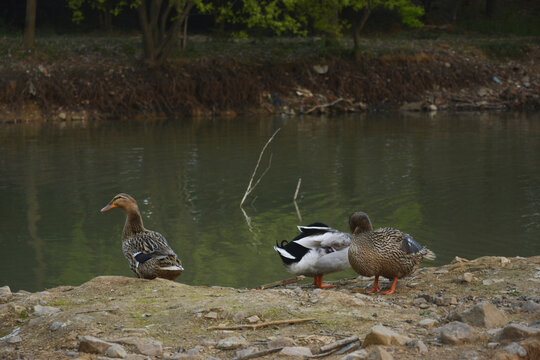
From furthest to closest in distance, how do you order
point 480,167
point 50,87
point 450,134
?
point 50,87
point 450,134
point 480,167

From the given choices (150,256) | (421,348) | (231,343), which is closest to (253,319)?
(231,343)

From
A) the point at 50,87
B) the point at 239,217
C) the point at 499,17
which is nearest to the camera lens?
the point at 239,217

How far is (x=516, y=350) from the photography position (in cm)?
491

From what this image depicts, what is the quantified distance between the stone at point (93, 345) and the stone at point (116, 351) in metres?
0.05

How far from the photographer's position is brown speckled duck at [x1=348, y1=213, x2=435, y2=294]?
7.77 metres

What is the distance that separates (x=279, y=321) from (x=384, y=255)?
2036mm

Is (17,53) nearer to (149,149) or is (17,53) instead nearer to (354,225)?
(149,149)

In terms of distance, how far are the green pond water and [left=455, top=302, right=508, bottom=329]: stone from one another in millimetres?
4289

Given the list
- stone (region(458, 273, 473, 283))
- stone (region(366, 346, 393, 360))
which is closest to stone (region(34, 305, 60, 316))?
stone (region(366, 346, 393, 360))

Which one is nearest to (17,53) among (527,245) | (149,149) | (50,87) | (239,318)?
(50,87)

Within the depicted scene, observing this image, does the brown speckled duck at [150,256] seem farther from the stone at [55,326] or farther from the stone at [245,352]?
the stone at [245,352]

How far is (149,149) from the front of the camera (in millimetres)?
23109

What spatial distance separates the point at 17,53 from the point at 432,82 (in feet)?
66.1

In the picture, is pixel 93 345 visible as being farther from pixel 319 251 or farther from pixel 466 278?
pixel 466 278
